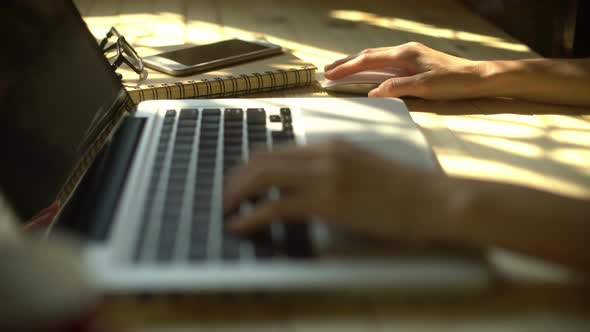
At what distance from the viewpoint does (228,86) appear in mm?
1106

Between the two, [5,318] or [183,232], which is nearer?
[5,318]

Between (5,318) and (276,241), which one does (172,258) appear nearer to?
(276,241)

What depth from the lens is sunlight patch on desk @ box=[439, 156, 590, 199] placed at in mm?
812

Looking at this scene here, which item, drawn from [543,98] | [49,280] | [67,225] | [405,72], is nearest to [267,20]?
[405,72]

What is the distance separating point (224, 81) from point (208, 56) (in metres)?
0.15

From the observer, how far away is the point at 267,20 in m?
1.62

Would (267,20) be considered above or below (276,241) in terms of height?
above

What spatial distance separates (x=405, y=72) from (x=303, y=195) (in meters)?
0.63

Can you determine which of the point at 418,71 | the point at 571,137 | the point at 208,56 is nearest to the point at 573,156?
the point at 571,137

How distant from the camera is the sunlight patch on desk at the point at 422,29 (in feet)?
4.82

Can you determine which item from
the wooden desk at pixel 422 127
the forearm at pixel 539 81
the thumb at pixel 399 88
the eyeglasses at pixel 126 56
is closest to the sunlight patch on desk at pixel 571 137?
the wooden desk at pixel 422 127

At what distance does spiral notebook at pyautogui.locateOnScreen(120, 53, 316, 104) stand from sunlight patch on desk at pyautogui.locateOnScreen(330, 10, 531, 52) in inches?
17.3

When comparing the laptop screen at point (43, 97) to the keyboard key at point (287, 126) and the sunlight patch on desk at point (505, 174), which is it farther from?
the sunlight patch on desk at point (505, 174)

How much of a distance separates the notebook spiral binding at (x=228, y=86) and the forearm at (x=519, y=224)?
57 centimetres
